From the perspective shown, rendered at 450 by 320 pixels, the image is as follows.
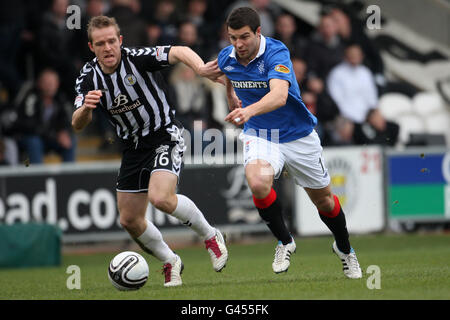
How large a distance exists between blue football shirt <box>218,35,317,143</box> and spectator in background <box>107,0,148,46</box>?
6.27m

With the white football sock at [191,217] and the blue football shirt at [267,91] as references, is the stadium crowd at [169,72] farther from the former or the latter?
the blue football shirt at [267,91]

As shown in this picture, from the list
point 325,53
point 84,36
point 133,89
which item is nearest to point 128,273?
point 133,89

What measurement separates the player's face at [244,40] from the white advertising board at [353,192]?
6140mm

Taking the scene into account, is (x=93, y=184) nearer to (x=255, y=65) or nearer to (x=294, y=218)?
(x=294, y=218)

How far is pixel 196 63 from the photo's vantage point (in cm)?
750

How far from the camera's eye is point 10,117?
521 inches

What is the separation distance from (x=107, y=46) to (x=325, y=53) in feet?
26.0

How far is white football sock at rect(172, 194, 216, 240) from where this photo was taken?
771 centimetres

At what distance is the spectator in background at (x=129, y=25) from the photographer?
543 inches

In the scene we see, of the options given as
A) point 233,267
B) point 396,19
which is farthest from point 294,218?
point 396,19

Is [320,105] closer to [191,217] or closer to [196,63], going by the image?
[191,217]

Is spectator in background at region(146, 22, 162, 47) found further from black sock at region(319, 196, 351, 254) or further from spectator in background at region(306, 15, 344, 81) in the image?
black sock at region(319, 196, 351, 254)

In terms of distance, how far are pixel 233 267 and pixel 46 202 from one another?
13.2ft

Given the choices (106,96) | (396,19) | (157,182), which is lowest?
(157,182)
